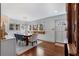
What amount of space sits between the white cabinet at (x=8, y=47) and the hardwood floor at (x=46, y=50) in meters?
0.22

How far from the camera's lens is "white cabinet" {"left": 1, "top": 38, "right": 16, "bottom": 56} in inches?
73.3

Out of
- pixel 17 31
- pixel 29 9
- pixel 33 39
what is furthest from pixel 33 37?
pixel 29 9

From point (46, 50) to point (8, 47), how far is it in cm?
76

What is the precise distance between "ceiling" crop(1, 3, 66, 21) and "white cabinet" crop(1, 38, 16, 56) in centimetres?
50

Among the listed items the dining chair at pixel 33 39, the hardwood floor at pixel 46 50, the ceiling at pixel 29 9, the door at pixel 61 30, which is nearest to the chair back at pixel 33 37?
the dining chair at pixel 33 39

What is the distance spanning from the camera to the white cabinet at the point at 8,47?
1.86 meters

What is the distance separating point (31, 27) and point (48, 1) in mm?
565

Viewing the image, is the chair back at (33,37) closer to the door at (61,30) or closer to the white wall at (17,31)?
the white wall at (17,31)

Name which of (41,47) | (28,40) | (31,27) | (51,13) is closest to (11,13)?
(31,27)

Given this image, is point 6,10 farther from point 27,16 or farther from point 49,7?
point 49,7

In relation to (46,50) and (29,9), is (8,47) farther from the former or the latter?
(29,9)

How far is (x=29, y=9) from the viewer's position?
1801 millimetres

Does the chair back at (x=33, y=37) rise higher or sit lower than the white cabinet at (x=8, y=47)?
higher

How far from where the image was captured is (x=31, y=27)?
184 centimetres
